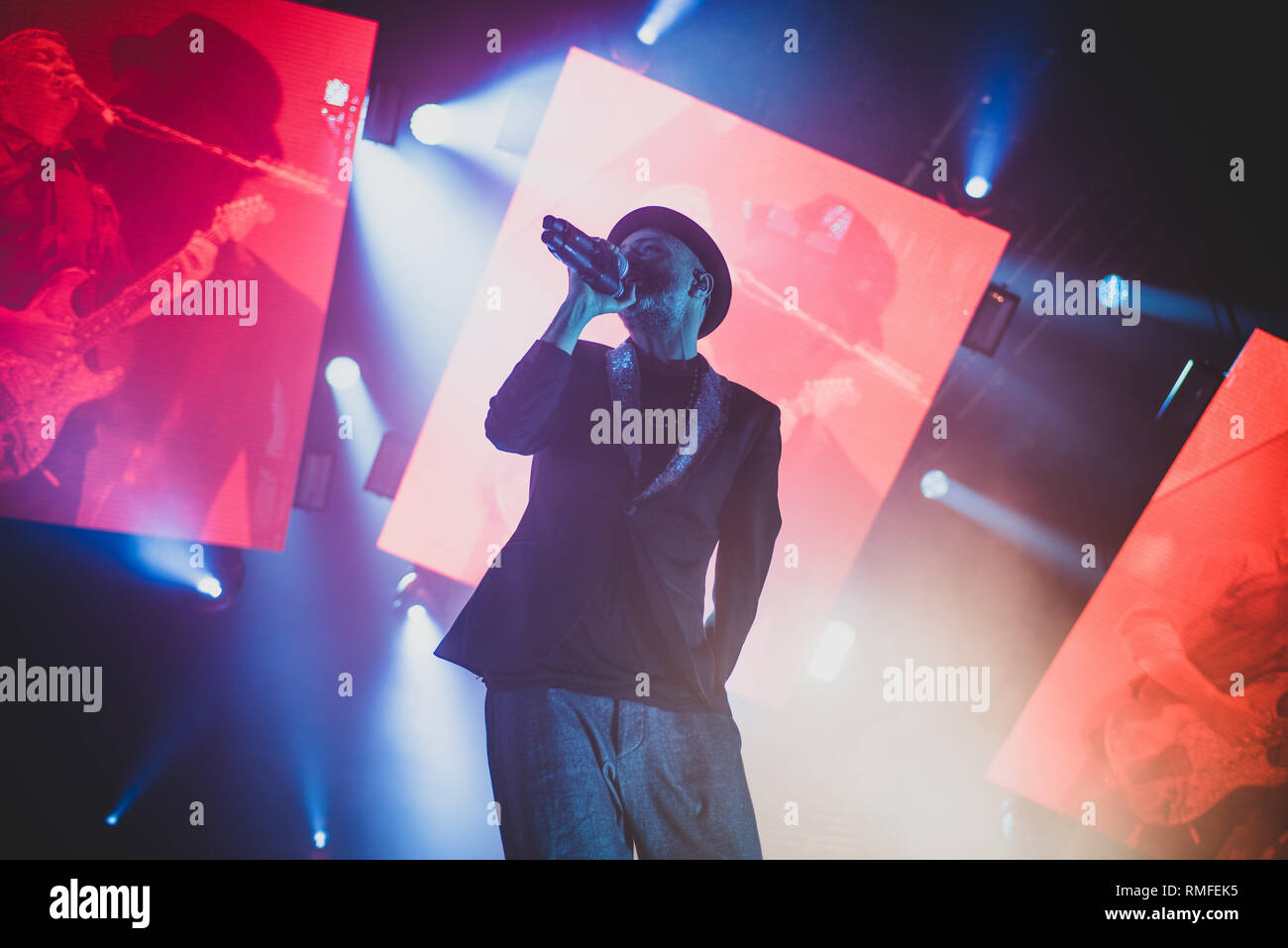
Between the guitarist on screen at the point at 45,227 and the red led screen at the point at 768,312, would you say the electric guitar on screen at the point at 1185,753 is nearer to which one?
the red led screen at the point at 768,312

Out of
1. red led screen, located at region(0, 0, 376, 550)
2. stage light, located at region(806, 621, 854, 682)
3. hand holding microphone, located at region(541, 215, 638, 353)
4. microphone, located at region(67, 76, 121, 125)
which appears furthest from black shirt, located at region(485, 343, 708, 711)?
microphone, located at region(67, 76, 121, 125)

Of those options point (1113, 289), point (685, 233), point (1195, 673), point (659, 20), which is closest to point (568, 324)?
point (685, 233)

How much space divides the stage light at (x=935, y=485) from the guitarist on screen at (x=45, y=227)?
4026 mm

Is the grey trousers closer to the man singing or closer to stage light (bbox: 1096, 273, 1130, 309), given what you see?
the man singing

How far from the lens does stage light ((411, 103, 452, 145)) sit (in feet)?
11.3

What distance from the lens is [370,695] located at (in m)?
3.52

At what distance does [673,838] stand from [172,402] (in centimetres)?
272

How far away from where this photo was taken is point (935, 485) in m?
4.18

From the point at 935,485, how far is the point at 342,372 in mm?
Answer: 3175

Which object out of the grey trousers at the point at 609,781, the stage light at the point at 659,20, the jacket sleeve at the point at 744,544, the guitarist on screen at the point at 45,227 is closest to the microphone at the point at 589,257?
the jacket sleeve at the point at 744,544

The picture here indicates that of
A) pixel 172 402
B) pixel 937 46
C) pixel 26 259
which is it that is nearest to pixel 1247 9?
pixel 937 46

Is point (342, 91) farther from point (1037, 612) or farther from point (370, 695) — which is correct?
point (1037, 612)

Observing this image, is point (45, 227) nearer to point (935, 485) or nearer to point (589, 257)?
point (589, 257)

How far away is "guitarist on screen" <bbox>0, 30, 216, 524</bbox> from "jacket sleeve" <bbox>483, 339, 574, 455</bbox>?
2356 millimetres
